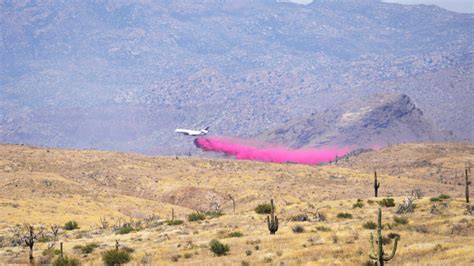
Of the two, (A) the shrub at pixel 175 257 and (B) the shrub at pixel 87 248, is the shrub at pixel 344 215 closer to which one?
(A) the shrub at pixel 175 257

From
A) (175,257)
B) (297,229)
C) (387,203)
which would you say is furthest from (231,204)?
(175,257)

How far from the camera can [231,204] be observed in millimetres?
113562

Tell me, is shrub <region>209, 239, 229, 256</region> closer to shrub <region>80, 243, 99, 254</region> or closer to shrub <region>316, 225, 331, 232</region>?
shrub <region>316, 225, 331, 232</region>

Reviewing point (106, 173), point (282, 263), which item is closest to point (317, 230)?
point (282, 263)

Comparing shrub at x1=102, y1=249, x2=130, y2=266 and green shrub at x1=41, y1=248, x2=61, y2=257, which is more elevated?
green shrub at x1=41, y1=248, x2=61, y2=257

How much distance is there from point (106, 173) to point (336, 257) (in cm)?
9443

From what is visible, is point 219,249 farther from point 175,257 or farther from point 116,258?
point 116,258

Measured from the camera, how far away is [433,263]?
119 feet

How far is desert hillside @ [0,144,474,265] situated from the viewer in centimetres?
4538

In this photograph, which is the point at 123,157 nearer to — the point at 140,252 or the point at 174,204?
the point at 174,204

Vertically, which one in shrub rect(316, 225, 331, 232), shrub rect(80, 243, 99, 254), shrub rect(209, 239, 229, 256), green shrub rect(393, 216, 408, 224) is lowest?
shrub rect(209, 239, 229, 256)

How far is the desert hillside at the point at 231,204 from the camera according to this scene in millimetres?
45375

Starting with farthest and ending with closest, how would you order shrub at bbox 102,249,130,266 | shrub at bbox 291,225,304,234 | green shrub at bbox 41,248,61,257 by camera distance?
shrub at bbox 291,225,304,234, green shrub at bbox 41,248,61,257, shrub at bbox 102,249,130,266

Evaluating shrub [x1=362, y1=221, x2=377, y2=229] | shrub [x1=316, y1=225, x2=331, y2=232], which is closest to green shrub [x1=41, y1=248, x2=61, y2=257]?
shrub [x1=316, y1=225, x2=331, y2=232]
